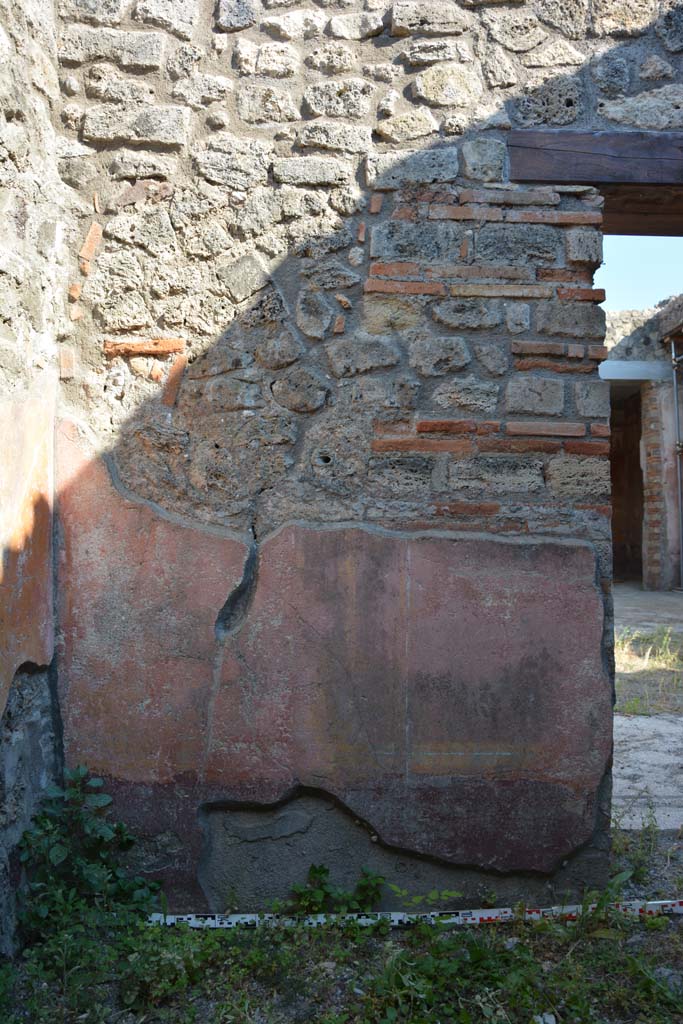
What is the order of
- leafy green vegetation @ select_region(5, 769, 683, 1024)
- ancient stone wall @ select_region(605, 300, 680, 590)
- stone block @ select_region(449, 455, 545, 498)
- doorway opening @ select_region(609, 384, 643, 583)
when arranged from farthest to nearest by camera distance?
doorway opening @ select_region(609, 384, 643, 583), ancient stone wall @ select_region(605, 300, 680, 590), stone block @ select_region(449, 455, 545, 498), leafy green vegetation @ select_region(5, 769, 683, 1024)

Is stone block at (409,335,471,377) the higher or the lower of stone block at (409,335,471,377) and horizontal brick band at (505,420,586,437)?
the higher

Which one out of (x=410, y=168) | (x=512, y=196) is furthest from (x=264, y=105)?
(x=512, y=196)

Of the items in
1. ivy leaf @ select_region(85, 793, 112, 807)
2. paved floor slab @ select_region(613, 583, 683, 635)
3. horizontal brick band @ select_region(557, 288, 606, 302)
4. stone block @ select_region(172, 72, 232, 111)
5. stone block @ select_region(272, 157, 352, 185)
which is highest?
stone block @ select_region(172, 72, 232, 111)

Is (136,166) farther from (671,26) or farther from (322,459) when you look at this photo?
(671,26)

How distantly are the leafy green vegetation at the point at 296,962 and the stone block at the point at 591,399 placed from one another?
4.81 ft

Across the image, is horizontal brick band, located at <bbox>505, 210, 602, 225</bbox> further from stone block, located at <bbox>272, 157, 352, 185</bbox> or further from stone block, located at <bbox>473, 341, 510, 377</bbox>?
stone block, located at <bbox>272, 157, 352, 185</bbox>

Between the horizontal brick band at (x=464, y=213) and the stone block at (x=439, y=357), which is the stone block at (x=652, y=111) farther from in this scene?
the stone block at (x=439, y=357)

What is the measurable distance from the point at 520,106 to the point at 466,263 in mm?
559

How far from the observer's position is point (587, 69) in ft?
8.72

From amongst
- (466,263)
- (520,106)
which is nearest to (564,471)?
(466,263)

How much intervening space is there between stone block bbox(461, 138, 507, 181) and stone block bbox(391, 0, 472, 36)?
387 millimetres

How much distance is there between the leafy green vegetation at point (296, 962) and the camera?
2.01 m

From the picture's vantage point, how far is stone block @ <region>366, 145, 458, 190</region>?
2.60 meters

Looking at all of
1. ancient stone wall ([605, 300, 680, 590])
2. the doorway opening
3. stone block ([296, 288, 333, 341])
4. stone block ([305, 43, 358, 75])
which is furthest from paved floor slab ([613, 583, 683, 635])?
stone block ([305, 43, 358, 75])
